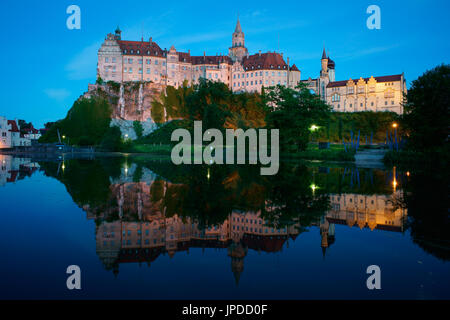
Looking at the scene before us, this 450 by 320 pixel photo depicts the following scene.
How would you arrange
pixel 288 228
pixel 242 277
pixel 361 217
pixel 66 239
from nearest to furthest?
pixel 242 277
pixel 66 239
pixel 288 228
pixel 361 217

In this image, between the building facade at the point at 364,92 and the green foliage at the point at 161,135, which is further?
the building facade at the point at 364,92

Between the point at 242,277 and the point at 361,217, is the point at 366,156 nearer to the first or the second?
the point at 361,217

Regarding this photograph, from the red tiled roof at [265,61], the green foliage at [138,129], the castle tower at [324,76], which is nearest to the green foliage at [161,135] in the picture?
the green foliage at [138,129]

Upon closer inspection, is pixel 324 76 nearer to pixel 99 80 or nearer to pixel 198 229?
pixel 99 80

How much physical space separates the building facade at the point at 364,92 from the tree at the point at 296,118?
62340 millimetres

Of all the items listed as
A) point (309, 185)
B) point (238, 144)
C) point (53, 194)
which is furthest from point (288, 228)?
point (238, 144)

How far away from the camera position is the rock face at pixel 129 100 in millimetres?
98750

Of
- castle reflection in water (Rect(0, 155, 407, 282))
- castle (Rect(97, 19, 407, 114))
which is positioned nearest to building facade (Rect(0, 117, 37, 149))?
castle (Rect(97, 19, 407, 114))

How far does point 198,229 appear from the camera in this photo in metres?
7.59

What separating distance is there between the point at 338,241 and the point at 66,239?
18.6 feet

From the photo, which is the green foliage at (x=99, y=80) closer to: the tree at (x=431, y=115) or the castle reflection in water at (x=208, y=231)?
the tree at (x=431, y=115)

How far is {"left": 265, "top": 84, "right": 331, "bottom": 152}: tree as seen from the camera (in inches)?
1635

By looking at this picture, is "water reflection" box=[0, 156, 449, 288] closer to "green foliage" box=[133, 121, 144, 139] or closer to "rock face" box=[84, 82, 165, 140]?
"green foliage" box=[133, 121, 144, 139]
